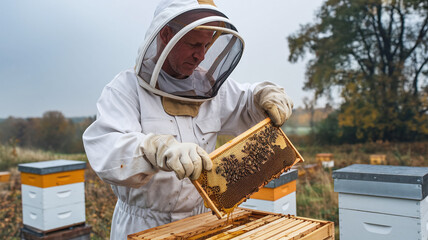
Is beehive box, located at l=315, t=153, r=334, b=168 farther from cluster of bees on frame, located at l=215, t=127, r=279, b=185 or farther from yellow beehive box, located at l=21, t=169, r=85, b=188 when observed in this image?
cluster of bees on frame, located at l=215, t=127, r=279, b=185

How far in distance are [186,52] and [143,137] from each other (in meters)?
0.64

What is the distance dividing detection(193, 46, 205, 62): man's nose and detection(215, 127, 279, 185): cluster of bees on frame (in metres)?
0.59

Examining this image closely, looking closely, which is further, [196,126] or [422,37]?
[422,37]

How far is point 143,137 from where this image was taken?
154 centimetres

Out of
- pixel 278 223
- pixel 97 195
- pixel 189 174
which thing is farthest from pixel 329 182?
pixel 189 174

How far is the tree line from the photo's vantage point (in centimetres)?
790

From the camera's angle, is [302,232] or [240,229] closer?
[302,232]

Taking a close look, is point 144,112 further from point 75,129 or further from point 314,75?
point 314,75

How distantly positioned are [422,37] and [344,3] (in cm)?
229

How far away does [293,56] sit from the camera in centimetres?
947

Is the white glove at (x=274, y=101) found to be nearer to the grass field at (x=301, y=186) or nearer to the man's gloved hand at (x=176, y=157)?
the man's gloved hand at (x=176, y=157)

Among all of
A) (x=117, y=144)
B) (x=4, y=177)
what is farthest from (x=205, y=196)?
(x=4, y=177)

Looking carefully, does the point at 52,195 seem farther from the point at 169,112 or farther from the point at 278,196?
the point at 169,112

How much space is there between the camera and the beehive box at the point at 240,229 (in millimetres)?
1502
